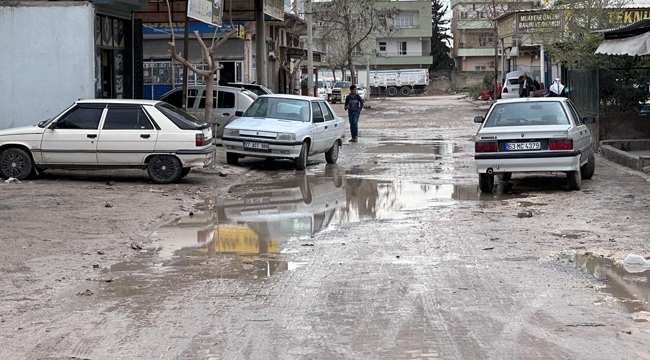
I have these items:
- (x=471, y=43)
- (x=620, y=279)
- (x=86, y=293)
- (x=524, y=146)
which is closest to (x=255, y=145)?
(x=524, y=146)

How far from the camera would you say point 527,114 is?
15766mm

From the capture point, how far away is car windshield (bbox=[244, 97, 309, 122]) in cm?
2028

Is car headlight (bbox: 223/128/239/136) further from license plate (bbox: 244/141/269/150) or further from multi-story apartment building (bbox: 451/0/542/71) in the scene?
multi-story apartment building (bbox: 451/0/542/71)

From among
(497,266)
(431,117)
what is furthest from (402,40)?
(497,266)

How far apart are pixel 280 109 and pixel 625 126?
852 centimetres

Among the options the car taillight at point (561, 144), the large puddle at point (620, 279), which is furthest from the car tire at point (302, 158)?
the large puddle at point (620, 279)

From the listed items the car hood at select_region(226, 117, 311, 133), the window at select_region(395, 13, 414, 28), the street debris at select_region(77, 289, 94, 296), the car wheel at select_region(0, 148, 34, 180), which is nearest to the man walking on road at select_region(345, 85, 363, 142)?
the car hood at select_region(226, 117, 311, 133)

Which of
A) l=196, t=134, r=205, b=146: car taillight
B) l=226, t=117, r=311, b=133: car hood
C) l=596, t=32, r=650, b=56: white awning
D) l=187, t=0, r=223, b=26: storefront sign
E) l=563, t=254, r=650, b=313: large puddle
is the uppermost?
l=187, t=0, r=223, b=26: storefront sign

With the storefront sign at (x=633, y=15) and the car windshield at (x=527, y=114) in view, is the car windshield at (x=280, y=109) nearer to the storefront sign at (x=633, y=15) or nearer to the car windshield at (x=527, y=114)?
the car windshield at (x=527, y=114)

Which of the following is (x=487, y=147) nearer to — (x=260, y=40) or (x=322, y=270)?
(x=322, y=270)

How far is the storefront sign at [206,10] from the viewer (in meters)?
19.5

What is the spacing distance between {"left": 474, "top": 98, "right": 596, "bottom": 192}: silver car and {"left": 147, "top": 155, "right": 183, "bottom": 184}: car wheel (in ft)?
17.3

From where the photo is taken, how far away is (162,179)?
53.5 ft

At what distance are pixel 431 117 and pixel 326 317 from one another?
120ft
